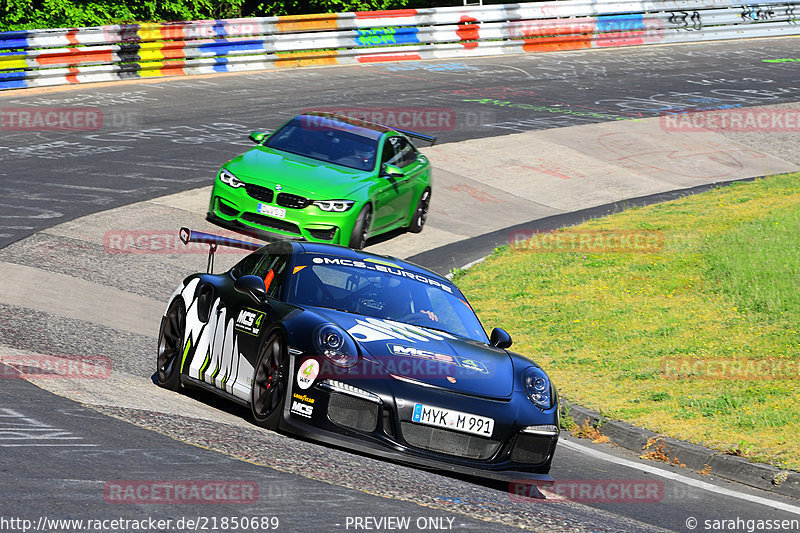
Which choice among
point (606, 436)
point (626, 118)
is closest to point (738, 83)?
point (626, 118)

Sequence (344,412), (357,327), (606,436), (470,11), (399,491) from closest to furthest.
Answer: (399,491), (344,412), (357,327), (606,436), (470,11)

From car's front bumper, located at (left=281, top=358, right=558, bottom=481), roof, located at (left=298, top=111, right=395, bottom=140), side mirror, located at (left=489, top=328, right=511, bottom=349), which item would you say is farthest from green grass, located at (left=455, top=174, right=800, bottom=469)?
car's front bumper, located at (left=281, top=358, right=558, bottom=481)

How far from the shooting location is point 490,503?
20.8 feet

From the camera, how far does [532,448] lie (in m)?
7.27

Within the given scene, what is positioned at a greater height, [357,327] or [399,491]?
[357,327]

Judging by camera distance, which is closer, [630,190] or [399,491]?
[399,491]

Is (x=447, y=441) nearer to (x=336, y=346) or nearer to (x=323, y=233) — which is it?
(x=336, y=346)

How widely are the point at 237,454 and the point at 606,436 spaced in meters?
4.21

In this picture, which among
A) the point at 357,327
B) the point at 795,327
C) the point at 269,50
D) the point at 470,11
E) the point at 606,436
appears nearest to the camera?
the point at 357,327

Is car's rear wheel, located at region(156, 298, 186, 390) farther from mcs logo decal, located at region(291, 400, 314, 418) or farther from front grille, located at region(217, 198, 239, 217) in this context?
front grille, located at region(217, 198, 239, 217)

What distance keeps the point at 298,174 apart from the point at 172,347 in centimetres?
625

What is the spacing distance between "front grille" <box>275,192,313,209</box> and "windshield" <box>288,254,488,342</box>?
5734 mm

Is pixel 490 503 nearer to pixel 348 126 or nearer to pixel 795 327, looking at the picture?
pixel 795 327

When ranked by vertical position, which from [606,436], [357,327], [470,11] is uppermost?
[470,11]
